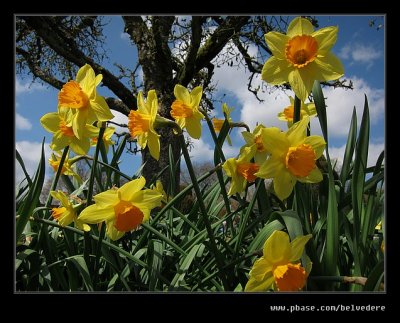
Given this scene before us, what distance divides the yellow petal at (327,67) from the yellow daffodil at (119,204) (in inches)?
17.8

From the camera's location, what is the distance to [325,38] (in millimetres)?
844

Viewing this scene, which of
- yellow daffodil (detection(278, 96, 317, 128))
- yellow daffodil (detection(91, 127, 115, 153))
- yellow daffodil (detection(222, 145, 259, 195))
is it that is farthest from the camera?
yellow daffodil (detection(91, 127, 115, 153))

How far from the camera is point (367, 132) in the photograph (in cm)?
94

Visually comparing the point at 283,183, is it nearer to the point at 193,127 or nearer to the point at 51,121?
the point at 193,127

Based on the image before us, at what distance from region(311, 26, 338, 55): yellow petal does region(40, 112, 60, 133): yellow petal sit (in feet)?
2.31

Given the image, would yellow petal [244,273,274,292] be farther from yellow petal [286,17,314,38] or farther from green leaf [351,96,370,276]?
yellow petal [286,17,314,38]

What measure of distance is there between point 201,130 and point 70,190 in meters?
0.76

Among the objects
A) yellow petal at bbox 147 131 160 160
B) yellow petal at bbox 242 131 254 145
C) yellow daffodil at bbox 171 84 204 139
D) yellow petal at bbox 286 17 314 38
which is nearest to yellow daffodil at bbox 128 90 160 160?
yellow petal at bbox 147 131 160 160

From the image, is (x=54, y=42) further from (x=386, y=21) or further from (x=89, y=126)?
(x=386, y=21)

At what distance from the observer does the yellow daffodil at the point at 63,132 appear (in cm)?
105

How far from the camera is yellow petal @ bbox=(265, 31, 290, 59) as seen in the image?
84 centimetres

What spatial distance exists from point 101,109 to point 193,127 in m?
0.25
